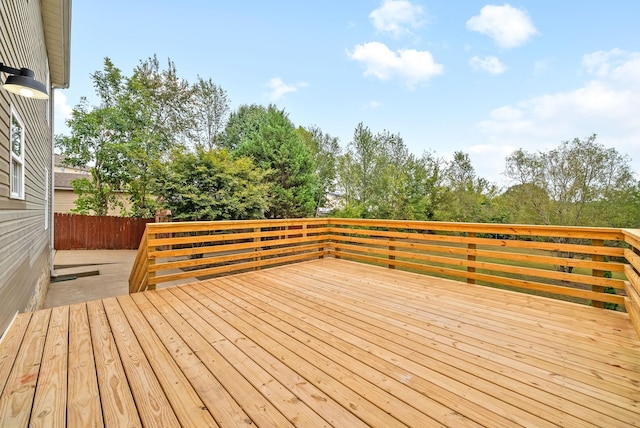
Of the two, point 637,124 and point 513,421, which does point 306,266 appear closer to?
point 513,421

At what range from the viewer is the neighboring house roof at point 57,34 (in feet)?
14.8

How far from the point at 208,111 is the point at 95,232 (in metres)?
9.02

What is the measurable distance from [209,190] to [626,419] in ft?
28.1

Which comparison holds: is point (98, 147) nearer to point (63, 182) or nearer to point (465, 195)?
point (63, 182)

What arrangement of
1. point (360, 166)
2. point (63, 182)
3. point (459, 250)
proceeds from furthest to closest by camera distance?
point (63, 182) < point (360, 166) < point (459, 250)

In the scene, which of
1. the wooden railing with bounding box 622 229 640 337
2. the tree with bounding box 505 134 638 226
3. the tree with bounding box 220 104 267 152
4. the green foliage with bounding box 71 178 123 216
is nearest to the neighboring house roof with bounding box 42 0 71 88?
the wooden railing with bounding box 622 229 640 337

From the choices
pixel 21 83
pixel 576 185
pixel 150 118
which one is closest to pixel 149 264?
pixel 21 83

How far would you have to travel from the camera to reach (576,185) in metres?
8.27

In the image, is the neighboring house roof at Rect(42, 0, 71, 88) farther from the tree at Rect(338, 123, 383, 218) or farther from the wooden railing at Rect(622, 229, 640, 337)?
the tree at Rect(338, 123, 383, 218)

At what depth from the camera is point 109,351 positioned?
80.3 inches

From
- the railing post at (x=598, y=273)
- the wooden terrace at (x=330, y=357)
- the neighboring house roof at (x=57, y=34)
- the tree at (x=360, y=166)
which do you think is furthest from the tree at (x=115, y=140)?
the railing post at (x=598, y=273)

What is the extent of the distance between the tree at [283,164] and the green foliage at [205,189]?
2.09 meters

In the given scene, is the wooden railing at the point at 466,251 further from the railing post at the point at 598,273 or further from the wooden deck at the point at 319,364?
the wooden deck at the point at 319,364

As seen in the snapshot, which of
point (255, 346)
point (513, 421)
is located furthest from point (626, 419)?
point (255, 346)
